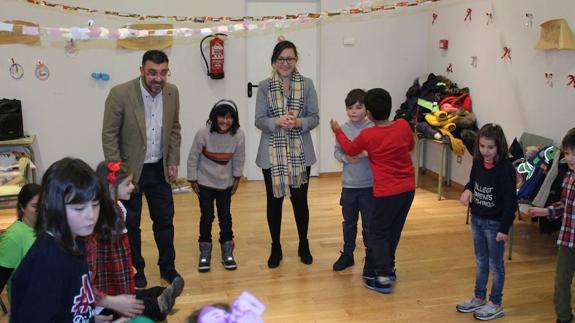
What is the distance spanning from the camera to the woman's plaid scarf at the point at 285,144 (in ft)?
12.7

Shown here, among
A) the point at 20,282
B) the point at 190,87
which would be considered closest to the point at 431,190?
the point at 190,87

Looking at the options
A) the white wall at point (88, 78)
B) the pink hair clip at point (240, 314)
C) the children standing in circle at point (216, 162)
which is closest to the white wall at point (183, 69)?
the white wall at point (88, 78)

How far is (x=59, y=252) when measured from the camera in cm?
175

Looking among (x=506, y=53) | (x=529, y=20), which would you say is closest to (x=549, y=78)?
(x=529, y=20)

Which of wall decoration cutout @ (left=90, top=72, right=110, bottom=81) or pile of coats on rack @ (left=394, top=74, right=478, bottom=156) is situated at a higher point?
wall decoration cutout @ (left=90, top=72, right=110, bottom=81)

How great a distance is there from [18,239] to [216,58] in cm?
388

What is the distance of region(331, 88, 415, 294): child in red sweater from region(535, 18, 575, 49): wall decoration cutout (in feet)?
6.21

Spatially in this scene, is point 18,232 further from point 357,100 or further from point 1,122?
point 1,122

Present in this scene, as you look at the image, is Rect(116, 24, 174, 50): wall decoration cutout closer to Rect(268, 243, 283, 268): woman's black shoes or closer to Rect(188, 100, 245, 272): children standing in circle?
Rect(188, 100, 245, 272): children standing in circle

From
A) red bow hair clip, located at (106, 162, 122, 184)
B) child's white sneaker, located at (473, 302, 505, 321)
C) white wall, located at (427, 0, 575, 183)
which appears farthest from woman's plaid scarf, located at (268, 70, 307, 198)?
white wall, located at (427, 0, 575, 183)

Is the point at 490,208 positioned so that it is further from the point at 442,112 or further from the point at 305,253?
the point at 442,112

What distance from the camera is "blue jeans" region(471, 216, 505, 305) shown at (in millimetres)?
3211

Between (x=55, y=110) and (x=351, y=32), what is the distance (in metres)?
3.36

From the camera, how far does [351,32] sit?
6793mm
